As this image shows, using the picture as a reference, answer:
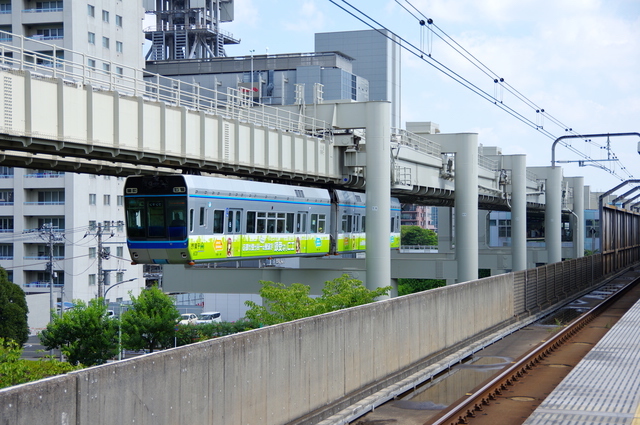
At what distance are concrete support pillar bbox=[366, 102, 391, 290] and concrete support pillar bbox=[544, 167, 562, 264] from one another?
1324 inches

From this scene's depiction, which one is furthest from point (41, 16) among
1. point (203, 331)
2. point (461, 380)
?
point (461, 380)

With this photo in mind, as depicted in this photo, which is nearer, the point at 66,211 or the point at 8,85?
the point at 8,85

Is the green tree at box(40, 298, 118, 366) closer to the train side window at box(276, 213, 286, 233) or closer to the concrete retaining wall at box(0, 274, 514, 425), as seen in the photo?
the train side window at box(276, 213, 286, 233)

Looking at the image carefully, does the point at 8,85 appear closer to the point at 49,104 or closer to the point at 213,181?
the point at 49,104

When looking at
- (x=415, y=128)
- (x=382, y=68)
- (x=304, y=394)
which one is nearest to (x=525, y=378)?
(x=304, y=394)

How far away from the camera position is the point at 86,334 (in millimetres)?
52812

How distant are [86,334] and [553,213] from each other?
118ft

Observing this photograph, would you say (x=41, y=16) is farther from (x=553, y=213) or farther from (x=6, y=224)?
(x=553, y=213)

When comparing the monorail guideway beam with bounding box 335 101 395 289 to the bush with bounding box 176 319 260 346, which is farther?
the bush with bounding box 176 319 260 346

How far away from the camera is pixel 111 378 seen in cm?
869

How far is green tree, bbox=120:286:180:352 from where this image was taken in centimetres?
5228

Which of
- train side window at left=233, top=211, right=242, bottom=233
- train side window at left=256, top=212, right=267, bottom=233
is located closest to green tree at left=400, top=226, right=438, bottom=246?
train side window at left=256, top=212, right=267, bottom=233

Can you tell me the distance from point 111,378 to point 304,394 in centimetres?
482

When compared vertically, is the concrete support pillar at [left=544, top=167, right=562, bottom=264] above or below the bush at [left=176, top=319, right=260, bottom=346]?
above
